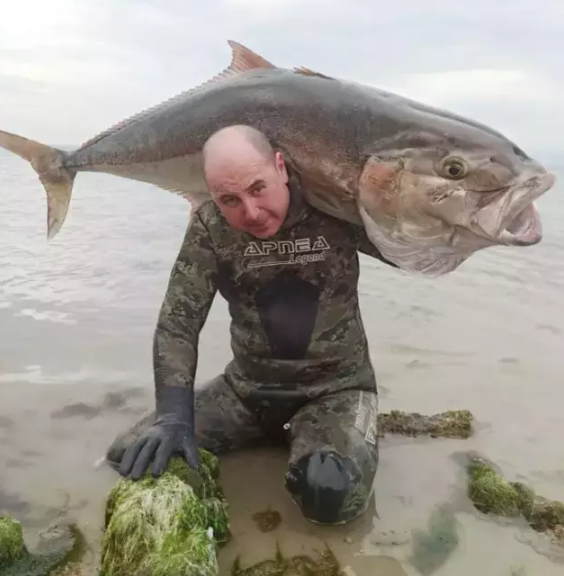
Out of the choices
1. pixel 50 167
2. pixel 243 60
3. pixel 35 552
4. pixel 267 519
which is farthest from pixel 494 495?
pixel 50 167

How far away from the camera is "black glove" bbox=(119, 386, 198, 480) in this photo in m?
2.80

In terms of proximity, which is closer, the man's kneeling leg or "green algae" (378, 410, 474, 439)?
the man's kneeling leg

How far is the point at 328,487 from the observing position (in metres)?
2.95

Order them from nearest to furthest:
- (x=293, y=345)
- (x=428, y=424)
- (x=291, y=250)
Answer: (x=291, y=250) → (x=293, y=345) → (x=428, y=424)

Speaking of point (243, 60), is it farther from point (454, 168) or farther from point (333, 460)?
point (333, 460)

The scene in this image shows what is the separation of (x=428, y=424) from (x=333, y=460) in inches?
45.1

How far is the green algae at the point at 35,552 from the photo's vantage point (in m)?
2.60

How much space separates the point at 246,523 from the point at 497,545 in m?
1.03

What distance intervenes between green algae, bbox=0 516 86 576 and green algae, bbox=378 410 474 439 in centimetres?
Answer: 176

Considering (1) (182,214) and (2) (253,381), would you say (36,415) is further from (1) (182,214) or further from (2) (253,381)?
(1) (182,214)

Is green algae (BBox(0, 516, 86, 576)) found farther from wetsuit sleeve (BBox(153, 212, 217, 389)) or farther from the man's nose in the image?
the man's nose

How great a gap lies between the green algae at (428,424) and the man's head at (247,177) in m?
1.61

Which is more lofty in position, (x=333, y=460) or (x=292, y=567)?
(x=333, y=460)

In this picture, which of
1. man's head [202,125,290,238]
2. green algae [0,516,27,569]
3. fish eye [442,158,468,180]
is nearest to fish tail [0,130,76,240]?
man's head [202,125,290,238]
